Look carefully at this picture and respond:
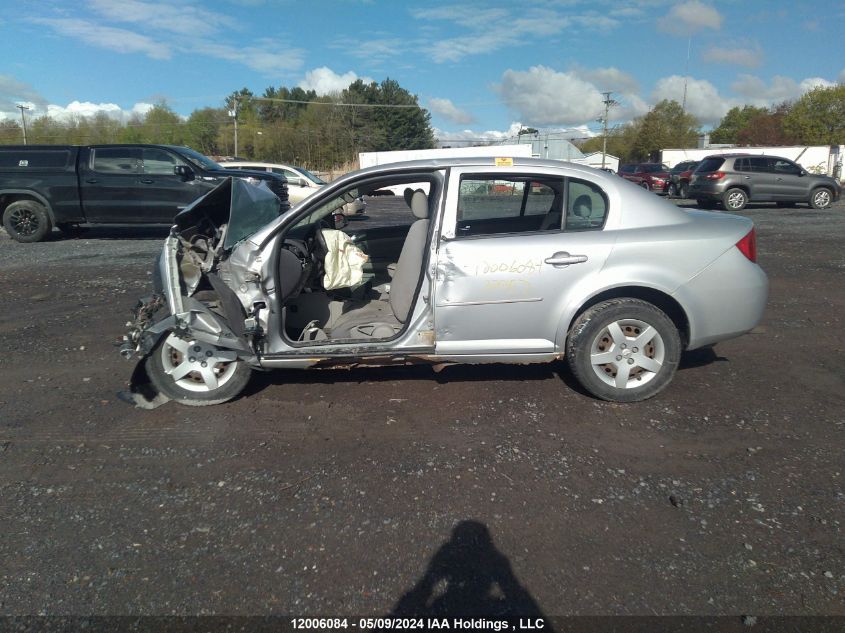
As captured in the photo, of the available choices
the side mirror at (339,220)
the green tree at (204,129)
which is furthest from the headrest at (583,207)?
the green tree at (204,129)

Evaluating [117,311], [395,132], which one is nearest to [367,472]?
[117,311]

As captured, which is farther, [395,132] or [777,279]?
[395,132]

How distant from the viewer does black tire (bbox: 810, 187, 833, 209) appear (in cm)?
1908

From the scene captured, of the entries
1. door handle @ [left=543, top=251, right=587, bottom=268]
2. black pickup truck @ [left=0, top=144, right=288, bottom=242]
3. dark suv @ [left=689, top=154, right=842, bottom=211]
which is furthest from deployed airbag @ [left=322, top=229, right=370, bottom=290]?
dark suv @ [left=689, top=154, right=842, bottom=211]

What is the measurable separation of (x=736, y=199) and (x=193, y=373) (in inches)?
755

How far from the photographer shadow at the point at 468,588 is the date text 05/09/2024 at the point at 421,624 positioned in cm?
2

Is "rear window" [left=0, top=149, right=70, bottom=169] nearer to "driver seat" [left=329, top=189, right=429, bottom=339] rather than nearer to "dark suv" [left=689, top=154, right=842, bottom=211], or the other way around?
"driver seat" [left=329, top=189, right=429, bottom=339]

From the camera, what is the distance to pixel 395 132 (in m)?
66.5

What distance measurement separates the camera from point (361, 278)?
16.0 ft

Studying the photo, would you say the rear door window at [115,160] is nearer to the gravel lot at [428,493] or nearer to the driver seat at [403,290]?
the gravel lot at [428,493]

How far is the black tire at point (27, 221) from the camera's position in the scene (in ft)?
38.7

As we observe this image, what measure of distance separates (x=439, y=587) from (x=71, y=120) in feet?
238

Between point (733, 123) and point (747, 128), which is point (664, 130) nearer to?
point (747, 128)

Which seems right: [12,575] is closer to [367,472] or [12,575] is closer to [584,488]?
[367,472]
